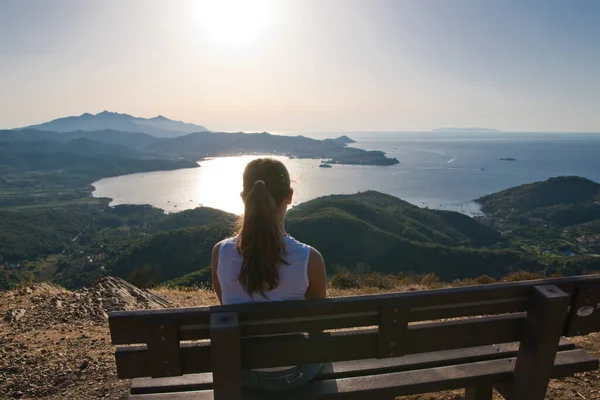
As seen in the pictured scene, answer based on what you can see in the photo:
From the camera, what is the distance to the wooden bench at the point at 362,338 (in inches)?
60.9

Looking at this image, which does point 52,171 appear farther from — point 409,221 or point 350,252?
point 350,252

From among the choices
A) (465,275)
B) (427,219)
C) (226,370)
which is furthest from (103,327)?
(427,219)

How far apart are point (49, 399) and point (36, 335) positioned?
1.68 meters

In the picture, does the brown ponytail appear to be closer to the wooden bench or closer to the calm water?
the wooden bench

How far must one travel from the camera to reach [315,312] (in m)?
1.58

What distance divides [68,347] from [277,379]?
134 inches

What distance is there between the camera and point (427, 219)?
200 feet

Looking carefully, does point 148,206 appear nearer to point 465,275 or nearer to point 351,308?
point 465,275

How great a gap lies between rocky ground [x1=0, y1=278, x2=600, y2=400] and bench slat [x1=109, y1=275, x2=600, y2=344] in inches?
65.9

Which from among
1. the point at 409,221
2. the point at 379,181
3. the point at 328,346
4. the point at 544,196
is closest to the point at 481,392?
the point at 328,346

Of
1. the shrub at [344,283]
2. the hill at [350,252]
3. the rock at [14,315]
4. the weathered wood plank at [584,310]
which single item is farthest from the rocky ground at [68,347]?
the hill at [350,252]

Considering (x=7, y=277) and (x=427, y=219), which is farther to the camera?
(x=427, y=219)

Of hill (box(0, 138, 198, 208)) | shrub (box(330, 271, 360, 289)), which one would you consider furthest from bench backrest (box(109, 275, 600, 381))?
hill (box(0, 138, 198, 208))

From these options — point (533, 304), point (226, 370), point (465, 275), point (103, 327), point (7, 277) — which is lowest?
point (7, 277)
